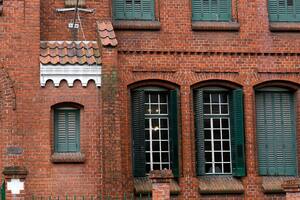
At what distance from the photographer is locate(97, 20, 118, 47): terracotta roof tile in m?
22.1

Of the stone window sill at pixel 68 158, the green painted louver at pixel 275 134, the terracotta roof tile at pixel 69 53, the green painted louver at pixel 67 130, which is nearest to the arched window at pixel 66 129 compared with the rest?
the green painted louver at pixel 67 130

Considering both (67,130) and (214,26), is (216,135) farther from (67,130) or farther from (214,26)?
(67,130)

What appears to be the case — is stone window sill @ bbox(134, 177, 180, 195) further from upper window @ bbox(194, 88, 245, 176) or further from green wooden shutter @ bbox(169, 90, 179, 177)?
upper window @ bbox(194, 88, 245, 176)

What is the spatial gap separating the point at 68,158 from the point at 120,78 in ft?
9.19

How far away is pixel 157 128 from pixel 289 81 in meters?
3.90

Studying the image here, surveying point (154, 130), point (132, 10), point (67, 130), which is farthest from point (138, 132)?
point (132, 10)

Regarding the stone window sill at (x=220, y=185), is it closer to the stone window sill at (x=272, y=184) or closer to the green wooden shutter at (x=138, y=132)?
the stone window sill at (x=272, y=184)

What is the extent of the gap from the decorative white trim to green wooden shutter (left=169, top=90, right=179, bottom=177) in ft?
8.15

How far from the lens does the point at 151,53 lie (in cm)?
2356

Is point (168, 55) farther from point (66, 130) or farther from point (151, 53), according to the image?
point (66, 130)

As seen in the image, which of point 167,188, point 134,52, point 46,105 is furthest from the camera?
point 134,52

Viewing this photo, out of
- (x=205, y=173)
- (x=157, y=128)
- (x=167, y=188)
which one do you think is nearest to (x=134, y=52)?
(x=157, y=128)

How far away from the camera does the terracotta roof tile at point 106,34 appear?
72.6 feet

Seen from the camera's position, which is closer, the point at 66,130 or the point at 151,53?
the point at 66,130
